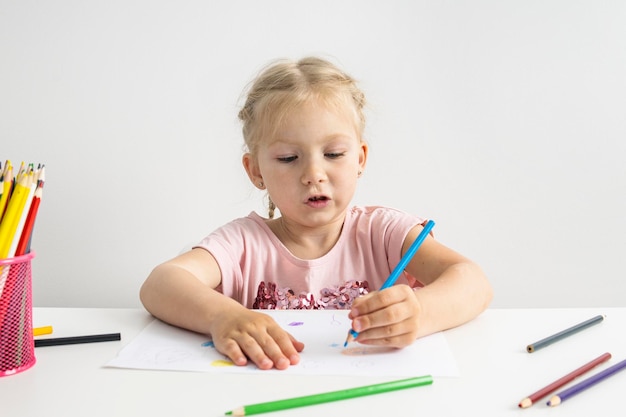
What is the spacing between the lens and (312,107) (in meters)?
1.00

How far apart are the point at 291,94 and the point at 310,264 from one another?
0.92 feet

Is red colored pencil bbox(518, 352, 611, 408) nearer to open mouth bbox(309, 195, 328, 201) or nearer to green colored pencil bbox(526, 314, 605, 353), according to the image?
green colored pencil bbox(526, 314, 605, 353)

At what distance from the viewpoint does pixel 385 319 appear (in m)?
0.63

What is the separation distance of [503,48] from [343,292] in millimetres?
887

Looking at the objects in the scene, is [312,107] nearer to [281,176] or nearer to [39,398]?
[281,176]

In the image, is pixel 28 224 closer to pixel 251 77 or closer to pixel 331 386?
pixel 331 386

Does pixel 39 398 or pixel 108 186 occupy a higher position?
pixel 108 186

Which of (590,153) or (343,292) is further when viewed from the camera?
(590,153)

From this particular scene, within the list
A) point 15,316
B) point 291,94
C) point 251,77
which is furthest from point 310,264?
point 251,77

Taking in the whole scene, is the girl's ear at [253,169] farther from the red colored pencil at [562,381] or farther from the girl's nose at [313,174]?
the red colored pencil at [562,381]

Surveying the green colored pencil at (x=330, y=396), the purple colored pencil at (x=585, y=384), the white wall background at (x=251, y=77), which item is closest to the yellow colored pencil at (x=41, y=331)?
the green colored pencil at (x=330, y=396)

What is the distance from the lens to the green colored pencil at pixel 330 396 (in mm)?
494

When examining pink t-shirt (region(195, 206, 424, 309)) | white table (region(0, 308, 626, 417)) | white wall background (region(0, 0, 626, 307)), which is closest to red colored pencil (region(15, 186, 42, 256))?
white table (region(0, 308, 626, 417))

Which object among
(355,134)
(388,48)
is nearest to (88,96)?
(388,48)
